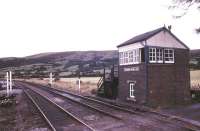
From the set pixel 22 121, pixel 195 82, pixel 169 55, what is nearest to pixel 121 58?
pixel 169 55

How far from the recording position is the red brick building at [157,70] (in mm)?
21719

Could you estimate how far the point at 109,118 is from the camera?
52.7ft

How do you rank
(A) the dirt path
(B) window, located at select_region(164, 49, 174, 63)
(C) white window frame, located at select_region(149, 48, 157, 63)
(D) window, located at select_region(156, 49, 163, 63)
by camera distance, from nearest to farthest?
(A) the dirt path → (C) white window frame, located at select_region(149, 48, 157, 63) → (D) window, located at select_region(156, 49, 163, 63) → (B) window, located at select_region(164, 49, 174, 63)

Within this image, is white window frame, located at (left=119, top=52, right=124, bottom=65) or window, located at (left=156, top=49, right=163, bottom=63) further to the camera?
white window frame, located at (left=119, top=52, right=124, bottom=65)

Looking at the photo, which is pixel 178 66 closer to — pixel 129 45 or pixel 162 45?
pixel 162 45

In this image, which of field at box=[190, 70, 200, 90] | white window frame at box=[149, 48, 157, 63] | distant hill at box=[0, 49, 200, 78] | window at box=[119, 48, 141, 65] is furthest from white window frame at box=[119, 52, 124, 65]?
distant hill at box=[0, 49, 200, 78]

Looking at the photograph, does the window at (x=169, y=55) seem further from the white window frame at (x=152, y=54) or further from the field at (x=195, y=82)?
the field at (x=195, y=82)

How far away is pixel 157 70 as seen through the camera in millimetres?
22062

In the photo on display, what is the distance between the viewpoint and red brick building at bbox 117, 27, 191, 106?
2172cm

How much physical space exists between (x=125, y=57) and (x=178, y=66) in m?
4.70

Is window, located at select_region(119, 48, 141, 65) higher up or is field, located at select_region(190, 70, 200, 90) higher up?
window, located at select_region(119, 48, 141, 65)

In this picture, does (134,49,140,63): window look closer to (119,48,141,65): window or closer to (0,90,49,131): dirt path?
(119,48,141,65): window

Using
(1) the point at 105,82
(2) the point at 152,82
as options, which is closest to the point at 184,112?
(2) the point at 152,82

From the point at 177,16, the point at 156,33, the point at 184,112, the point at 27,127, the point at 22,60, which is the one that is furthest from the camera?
the point at 22,60
